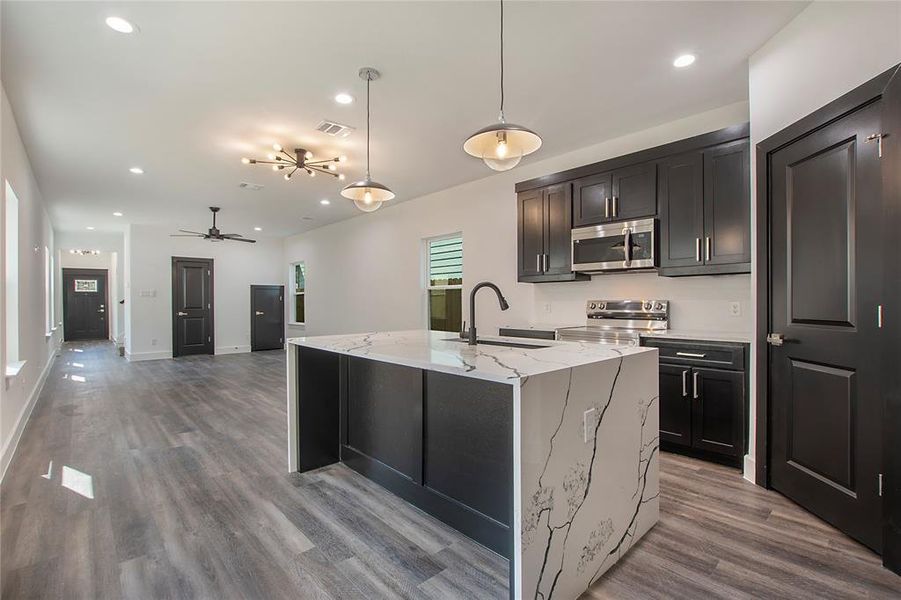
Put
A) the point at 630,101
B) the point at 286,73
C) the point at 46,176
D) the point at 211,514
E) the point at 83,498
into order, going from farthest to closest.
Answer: the point at 46,176, the point at 630,101, the point at 286,73, the point at 83,498, the point at 211,514

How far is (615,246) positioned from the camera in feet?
12.5

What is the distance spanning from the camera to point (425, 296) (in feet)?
21.2

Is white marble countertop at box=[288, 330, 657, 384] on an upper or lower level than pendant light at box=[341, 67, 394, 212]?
lower

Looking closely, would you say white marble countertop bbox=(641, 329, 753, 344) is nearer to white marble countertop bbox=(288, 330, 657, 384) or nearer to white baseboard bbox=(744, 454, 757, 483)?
white baseboard bbox=(744, 454, 757, 483)

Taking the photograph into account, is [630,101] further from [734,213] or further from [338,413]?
[338,413]

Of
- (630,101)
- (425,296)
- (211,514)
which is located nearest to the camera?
(211,514)

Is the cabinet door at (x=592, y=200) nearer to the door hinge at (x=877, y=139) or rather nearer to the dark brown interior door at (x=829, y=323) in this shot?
the dark brown interior door at (x=829, y=323)

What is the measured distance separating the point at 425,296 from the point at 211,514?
14.4 feet

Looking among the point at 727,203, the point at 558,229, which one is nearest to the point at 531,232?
the point at 558,229

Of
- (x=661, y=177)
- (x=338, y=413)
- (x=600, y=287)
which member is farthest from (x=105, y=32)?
(x=600, y=287)

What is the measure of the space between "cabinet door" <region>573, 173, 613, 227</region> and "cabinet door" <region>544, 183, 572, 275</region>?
8 cm

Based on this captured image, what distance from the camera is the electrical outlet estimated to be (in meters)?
1.67

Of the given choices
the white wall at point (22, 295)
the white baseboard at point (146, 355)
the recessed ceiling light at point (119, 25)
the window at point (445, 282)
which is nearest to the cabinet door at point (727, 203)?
the window at point (445, 282)

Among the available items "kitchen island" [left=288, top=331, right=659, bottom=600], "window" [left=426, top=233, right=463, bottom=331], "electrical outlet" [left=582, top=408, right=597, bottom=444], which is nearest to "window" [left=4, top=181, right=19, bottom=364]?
"kitchen island" [left=288, top=331, right=659, bottom=600]
